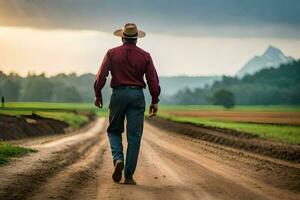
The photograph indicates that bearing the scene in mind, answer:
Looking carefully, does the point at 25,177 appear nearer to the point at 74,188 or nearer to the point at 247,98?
the point at 74,188

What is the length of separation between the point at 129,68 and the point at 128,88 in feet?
1.08

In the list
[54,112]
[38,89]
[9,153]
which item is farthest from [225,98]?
[9,153]

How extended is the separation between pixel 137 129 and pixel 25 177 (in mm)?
1905

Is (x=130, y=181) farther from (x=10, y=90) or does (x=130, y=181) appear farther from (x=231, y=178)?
(x=10, y=90)

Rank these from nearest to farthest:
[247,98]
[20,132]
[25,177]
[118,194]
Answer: [118,194]
[25,177]
[20,132]
[247,98]

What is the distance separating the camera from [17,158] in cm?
1441

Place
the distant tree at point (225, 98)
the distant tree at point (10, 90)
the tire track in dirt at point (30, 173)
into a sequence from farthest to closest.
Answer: the distant tree at point (225, 98), the distant tree at point (10, 90), the tire track in dirt at point (30, 173)

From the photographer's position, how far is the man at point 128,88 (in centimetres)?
1116

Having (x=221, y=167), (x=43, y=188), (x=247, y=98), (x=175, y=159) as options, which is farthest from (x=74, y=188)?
(x=247, y=98)

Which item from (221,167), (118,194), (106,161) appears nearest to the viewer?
(118,194)

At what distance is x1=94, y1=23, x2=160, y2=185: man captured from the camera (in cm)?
1116

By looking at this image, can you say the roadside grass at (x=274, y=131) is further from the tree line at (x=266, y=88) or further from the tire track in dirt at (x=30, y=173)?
the tree line at (x=266, y=88)

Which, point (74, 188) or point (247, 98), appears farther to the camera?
point (247, 98)

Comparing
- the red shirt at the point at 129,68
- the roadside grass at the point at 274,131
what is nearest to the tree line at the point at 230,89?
the roadside grass at the point at 274,131
